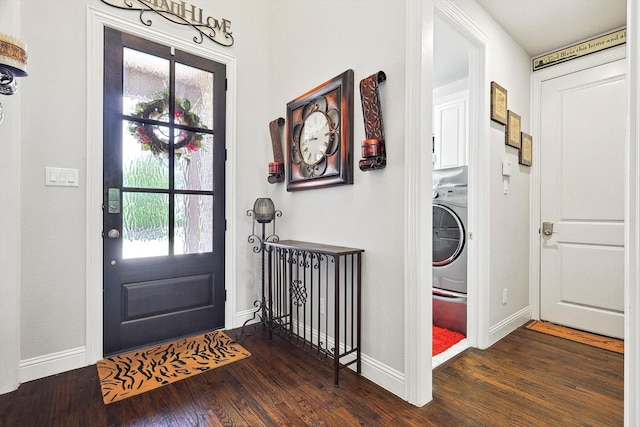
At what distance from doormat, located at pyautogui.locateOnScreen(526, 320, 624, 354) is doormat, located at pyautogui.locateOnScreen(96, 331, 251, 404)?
2.54 m

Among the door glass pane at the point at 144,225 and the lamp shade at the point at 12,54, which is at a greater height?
the lamp shade at the point at 12,54

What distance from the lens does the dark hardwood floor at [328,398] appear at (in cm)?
151

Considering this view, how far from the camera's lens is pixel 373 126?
1798 mm

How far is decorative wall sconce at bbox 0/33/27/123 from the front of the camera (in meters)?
1.32

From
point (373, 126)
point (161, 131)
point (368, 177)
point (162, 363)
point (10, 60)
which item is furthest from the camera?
point (161, 131)

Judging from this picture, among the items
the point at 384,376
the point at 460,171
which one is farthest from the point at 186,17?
the point at 384,376

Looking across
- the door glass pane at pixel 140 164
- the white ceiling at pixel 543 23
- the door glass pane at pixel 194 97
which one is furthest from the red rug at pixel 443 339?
the door glass pane at pixel 194 97

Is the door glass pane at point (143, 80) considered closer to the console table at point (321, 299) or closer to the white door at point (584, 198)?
the console table at point (321, 299)

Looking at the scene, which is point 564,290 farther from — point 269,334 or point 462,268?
point 269,334

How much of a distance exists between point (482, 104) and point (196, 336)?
2851 mm

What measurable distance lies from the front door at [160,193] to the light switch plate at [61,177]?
0.18m

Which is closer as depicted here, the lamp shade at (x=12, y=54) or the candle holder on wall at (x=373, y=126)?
the lamp shade at (x=12, y=54)

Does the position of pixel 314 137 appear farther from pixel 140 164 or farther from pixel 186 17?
pixel 186 17

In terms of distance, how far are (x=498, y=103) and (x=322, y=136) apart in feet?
4.75
